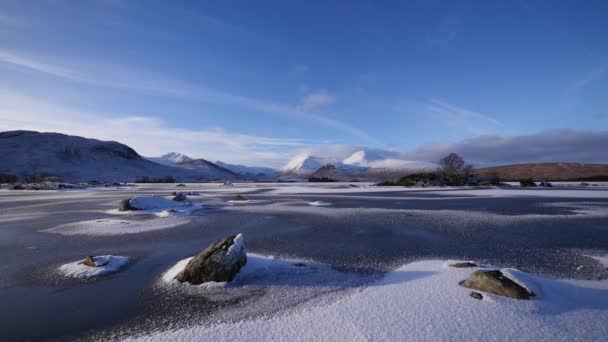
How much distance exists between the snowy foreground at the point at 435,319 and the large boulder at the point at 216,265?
4.99 ft

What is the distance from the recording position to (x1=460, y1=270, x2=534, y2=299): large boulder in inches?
160

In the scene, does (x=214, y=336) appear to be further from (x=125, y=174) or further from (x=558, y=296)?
(x=125, y=174)

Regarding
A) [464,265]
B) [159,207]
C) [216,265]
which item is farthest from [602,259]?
[159,207]

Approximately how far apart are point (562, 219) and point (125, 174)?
10570cm

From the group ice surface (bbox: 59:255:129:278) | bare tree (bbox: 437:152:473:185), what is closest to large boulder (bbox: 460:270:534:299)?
ice surface (bbox: 59:255:129:278)

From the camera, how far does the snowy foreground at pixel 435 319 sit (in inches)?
130

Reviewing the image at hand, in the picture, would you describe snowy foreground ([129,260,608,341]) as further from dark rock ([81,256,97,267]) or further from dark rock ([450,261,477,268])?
dark rock ([81,256,97,267])

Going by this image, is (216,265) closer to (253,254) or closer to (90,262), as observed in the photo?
(253,254)

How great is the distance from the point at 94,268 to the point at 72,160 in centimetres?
11130

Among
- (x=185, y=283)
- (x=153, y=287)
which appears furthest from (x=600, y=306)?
(x=153, y=287)

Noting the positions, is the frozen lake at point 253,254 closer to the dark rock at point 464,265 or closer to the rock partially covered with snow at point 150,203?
the dark rock at point 464,265

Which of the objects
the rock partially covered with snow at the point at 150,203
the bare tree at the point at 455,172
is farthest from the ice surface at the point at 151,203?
the bare tree at the point at 455,172

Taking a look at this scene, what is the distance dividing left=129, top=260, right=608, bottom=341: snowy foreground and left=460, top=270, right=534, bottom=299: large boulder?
0.11 meters

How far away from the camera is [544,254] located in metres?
6.56
